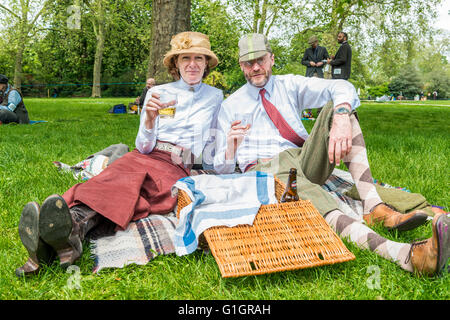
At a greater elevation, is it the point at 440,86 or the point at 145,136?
the point at 440,86

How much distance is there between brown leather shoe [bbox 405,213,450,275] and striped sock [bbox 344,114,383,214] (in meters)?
0.61

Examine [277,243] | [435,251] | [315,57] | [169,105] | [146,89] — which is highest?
[315,57]

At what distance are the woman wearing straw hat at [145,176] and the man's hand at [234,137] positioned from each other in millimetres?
442

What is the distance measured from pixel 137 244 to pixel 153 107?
3.33 ft

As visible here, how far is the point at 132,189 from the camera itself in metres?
2.52

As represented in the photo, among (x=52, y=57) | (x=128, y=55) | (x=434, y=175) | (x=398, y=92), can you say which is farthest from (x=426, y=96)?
(x=434, y=175)

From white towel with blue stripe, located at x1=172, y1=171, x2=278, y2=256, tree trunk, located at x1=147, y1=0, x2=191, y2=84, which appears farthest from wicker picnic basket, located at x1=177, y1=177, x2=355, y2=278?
tree trunk, located at x1=147, y1=0, x2=191, y2=84

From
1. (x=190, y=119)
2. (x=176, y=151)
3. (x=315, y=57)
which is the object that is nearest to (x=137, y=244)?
(x=176, y=151)

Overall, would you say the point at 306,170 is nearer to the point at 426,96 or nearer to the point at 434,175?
the point at 434,175

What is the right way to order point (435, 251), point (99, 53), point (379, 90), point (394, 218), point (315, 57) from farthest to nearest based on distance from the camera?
point (379, 90) → point (99, 53) → point (315, 57) → point (394, 218) → point (435, 251)

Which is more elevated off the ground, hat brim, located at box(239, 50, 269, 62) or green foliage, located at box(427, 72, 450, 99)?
green foliage, located at box(427, 72, 450, 99)

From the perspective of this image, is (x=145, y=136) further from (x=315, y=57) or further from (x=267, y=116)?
(x=315, y=57)

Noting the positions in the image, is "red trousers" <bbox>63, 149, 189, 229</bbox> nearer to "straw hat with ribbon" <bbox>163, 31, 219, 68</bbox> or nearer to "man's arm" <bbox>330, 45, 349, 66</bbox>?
"straw hat with ribbon" <bbox>163, 31, 219, 68</bbox>

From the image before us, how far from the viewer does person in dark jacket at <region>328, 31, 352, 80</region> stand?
10.2 metres
